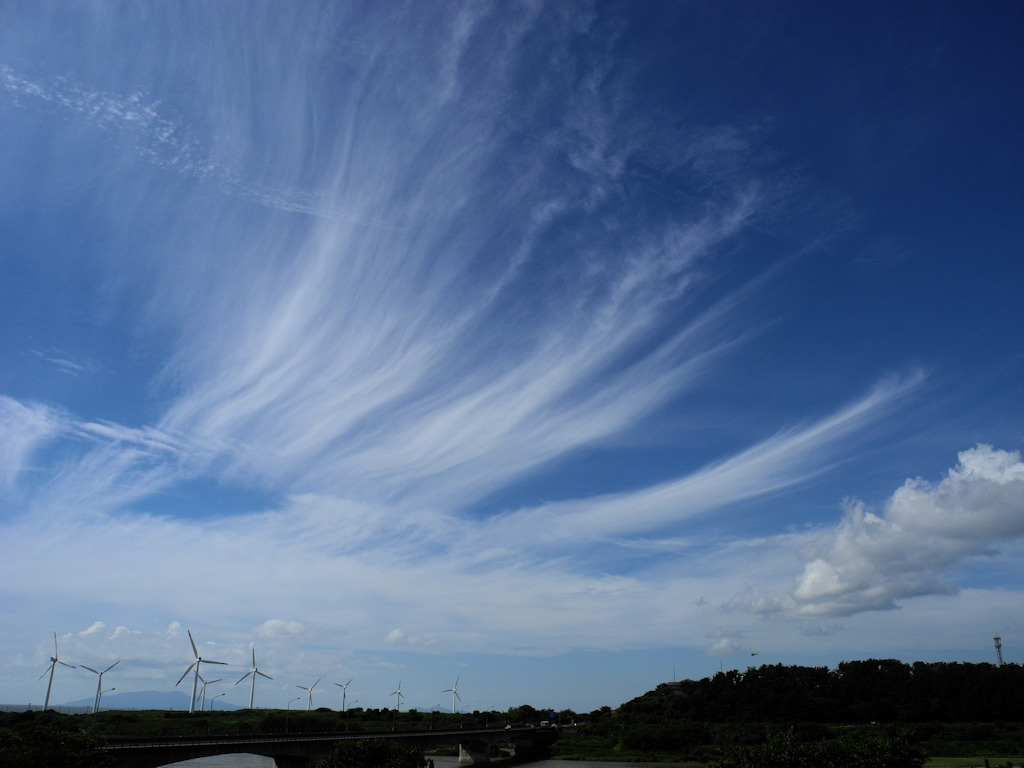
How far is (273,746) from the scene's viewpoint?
96062 millimetres

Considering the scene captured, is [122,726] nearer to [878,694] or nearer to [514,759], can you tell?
[514,759]

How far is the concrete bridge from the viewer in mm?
74938

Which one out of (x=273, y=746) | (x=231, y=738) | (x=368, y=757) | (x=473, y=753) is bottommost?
(x=473, y=753)

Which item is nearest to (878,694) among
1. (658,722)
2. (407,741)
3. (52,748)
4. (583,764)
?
(658,722)

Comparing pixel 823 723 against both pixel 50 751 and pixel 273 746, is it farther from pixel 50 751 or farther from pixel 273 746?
pixel 50 751

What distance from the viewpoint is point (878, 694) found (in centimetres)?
19150

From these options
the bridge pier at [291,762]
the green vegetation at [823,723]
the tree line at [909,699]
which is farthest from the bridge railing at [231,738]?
the tree line at [909,699]

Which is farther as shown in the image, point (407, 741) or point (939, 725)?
point (939, 725)

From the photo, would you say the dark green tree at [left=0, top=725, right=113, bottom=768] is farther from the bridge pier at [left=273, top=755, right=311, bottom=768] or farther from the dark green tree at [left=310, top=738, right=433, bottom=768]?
the bridge pier at [left=273, top=755, right=311, bottom=768]

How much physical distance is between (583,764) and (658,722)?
52088mm

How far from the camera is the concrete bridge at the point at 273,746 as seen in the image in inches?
2950

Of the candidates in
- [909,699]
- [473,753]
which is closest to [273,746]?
[473,753]

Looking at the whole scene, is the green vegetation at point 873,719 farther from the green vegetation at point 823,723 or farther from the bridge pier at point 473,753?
the bridge pier at point 473,753

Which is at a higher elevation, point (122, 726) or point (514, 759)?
point (122, 726)
